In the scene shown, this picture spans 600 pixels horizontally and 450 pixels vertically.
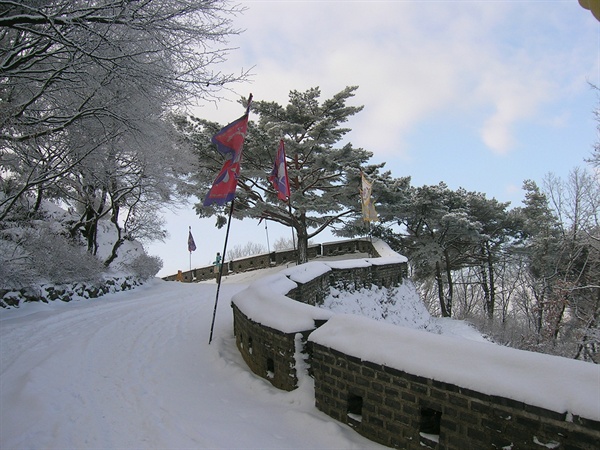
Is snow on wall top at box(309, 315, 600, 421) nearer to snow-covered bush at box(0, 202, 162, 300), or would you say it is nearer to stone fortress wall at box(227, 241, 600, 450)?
stone fortress wall at box(227, 241, 600, 450)

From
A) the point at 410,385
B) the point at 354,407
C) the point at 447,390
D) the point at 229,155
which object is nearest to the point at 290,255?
the point at 229,155

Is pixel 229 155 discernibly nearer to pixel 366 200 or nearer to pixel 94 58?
pixel 94 58

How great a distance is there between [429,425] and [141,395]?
3.11 metres

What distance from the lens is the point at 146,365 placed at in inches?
211

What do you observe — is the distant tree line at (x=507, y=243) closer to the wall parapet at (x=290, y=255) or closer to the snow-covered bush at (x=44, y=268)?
the wall parapet at (x=290, y=255)


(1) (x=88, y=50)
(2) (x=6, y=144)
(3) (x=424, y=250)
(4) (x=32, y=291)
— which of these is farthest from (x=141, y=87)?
(3) (x=424, y=250)

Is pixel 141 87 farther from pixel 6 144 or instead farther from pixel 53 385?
pixel 53 385

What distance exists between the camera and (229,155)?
6.94 metres

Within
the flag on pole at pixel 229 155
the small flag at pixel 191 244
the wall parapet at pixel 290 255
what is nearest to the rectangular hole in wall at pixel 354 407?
the flag on pole at pixel 229 155

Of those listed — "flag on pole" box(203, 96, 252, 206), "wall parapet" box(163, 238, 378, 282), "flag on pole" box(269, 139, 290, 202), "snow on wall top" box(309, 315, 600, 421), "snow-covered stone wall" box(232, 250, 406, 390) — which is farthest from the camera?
"wall parapet" box(163, 238, 378, 282)

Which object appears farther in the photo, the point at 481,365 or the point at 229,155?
the point at 229,155

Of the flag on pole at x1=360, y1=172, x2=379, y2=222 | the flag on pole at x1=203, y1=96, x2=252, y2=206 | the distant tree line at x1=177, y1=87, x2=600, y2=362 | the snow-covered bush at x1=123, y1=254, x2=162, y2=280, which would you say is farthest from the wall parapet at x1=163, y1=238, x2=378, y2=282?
the flag on pole at x1=203, y1=96, x2=252, y2=206

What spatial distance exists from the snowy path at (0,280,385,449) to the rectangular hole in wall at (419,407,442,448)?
1.72 ft

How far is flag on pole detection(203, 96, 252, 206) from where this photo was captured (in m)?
6.80
